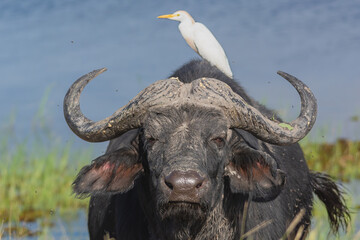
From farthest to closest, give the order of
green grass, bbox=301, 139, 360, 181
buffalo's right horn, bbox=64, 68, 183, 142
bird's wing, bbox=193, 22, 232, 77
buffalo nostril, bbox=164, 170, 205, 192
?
green grass, bbox=301, 139, 360, 181
bird's wing, bbox=193, 22, 232, 77
buffalo's right horn, bbox=64, 68, 183, 142
buffalo nostril, bbox=164, 170, 205, 192

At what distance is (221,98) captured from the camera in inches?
160

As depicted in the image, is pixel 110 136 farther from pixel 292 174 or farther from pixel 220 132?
pixel 292 174

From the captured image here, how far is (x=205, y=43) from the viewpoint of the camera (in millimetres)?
9555

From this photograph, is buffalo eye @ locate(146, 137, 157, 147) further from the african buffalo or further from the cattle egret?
the cattle egret

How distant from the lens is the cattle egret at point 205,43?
29.6ft

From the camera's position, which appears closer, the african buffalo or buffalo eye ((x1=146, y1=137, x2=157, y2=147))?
the african buffalo

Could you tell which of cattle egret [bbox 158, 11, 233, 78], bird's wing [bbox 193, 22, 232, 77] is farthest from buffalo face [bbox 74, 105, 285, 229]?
bird's wing [bbox 193, 22, 232, 77]

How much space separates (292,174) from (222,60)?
3.94 metres

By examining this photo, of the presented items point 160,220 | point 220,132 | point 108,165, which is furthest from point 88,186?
point 220,132

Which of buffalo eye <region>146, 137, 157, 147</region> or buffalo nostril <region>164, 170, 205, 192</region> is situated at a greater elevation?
buffalo eye <region>146, 137, 157, 147</region>

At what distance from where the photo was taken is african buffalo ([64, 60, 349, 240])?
12.1 feet

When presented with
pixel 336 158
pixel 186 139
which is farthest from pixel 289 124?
pixel 336 158

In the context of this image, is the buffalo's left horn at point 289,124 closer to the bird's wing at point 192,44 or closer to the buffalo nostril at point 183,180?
the buffalo nostril at point 183,180

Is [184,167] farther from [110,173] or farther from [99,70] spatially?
[99,70]
